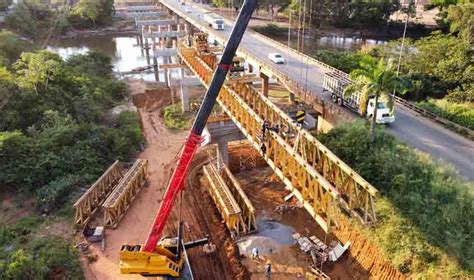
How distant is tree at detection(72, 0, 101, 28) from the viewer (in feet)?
292

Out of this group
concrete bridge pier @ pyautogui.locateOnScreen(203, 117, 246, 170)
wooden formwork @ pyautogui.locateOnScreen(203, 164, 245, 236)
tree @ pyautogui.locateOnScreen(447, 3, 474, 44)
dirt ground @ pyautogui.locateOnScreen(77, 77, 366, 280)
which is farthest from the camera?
tree @ pyautogui.locateOnScreen(447, 3, 474, 44)

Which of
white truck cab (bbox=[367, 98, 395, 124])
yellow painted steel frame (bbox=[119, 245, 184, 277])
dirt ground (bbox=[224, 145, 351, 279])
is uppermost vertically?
white truck cab (bbox=[367, 98, 395, 124])

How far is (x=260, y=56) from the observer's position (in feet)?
118

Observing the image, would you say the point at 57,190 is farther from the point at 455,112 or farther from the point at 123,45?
the point at 123,45

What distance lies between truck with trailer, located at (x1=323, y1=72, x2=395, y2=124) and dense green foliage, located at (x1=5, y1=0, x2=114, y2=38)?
7621 centimetres

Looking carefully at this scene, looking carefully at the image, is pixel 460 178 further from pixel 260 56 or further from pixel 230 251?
pixel 260 56

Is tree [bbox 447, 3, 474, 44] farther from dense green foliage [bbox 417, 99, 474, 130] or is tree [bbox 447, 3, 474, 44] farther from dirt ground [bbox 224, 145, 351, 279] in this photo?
dirt ground [bbox 224, 145, 351, 279]

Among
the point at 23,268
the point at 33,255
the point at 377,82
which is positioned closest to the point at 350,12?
the point at 377,82

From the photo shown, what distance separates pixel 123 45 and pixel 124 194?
66.1 metres

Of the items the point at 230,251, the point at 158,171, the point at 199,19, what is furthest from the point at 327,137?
the point at 199,19

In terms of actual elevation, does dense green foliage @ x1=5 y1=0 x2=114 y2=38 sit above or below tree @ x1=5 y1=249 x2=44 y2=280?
above

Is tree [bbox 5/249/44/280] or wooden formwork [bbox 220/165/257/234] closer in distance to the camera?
tree [bbox 5/249/44/280]

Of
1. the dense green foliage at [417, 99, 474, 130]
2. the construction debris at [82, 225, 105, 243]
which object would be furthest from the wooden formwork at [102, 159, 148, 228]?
the dense green foliage at [417, 99, 474, 130]

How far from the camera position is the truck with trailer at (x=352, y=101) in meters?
22.3
